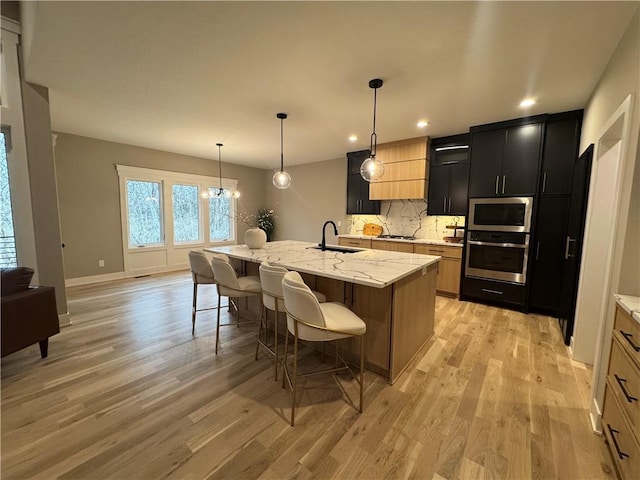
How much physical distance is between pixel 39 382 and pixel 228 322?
63.6 inches

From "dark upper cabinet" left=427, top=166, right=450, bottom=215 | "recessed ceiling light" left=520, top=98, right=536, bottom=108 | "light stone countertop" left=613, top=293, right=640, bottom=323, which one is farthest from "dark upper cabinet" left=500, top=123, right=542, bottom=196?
"light stone countertop" left=613, top=293, right=640, bottom=323

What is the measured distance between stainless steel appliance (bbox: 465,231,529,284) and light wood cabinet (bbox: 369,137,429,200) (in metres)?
1.20

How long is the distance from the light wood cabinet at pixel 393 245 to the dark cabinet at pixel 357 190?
2.74 ft

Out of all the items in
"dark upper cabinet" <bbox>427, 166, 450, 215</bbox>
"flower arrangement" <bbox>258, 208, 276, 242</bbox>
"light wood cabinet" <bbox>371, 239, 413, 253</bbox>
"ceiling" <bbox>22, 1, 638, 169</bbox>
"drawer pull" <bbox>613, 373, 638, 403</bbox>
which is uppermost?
"ceiling" <bbox>22, 1, 638, 169</bbox>

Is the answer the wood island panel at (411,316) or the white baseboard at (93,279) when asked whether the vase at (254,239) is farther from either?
the white baseboard at (93,279)

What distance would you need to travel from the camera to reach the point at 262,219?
7426 mm

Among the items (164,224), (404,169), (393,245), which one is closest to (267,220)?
(164,224)

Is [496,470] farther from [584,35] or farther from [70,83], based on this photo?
[70,83]

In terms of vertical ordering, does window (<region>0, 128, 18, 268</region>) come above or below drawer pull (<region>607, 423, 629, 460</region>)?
above

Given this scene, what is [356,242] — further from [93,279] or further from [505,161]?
[93,279]

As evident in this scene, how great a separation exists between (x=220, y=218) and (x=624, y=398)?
7109mm

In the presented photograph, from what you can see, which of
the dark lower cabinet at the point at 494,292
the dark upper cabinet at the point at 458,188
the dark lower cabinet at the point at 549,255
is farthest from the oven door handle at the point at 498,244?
the dark upper cabinet at the point at 458,188

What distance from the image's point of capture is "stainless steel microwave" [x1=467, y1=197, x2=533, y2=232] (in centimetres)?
354

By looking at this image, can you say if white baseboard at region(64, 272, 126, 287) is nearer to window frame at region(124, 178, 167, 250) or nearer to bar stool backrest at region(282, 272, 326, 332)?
window frame at region(124, 178, 167, 250)
